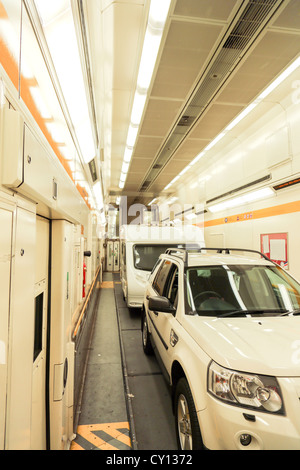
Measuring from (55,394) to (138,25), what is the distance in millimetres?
4383

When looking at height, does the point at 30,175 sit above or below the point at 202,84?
below

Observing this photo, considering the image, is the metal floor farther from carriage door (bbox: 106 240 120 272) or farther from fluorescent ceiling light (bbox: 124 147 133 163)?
carriage door (bbox: 106 240 120 272)

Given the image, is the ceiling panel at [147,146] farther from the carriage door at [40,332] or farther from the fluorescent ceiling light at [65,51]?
the carriage door at [40,332]

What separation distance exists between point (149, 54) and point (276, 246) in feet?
15.8

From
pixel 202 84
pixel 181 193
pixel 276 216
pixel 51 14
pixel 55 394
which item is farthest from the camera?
pixel 181 193

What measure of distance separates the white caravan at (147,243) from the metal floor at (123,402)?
71.7 inches

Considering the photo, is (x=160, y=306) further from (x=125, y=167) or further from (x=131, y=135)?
(x=125, y=167)

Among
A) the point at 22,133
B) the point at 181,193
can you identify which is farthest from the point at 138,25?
the point at 181,193

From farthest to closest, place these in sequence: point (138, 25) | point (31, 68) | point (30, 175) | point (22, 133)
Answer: point (138, 25) < point (31, 68) < point (30, 175) < point (22, 133)

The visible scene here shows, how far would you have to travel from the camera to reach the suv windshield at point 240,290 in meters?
2.51

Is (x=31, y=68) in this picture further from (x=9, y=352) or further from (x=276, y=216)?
(x=276, y=216)

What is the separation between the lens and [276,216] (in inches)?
237

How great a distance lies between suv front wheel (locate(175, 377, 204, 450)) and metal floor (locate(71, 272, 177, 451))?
1.04ft

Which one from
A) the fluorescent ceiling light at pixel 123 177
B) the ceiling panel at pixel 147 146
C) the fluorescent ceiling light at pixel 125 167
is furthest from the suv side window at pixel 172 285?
the fluorescent ceiling light at pixel 123 177
